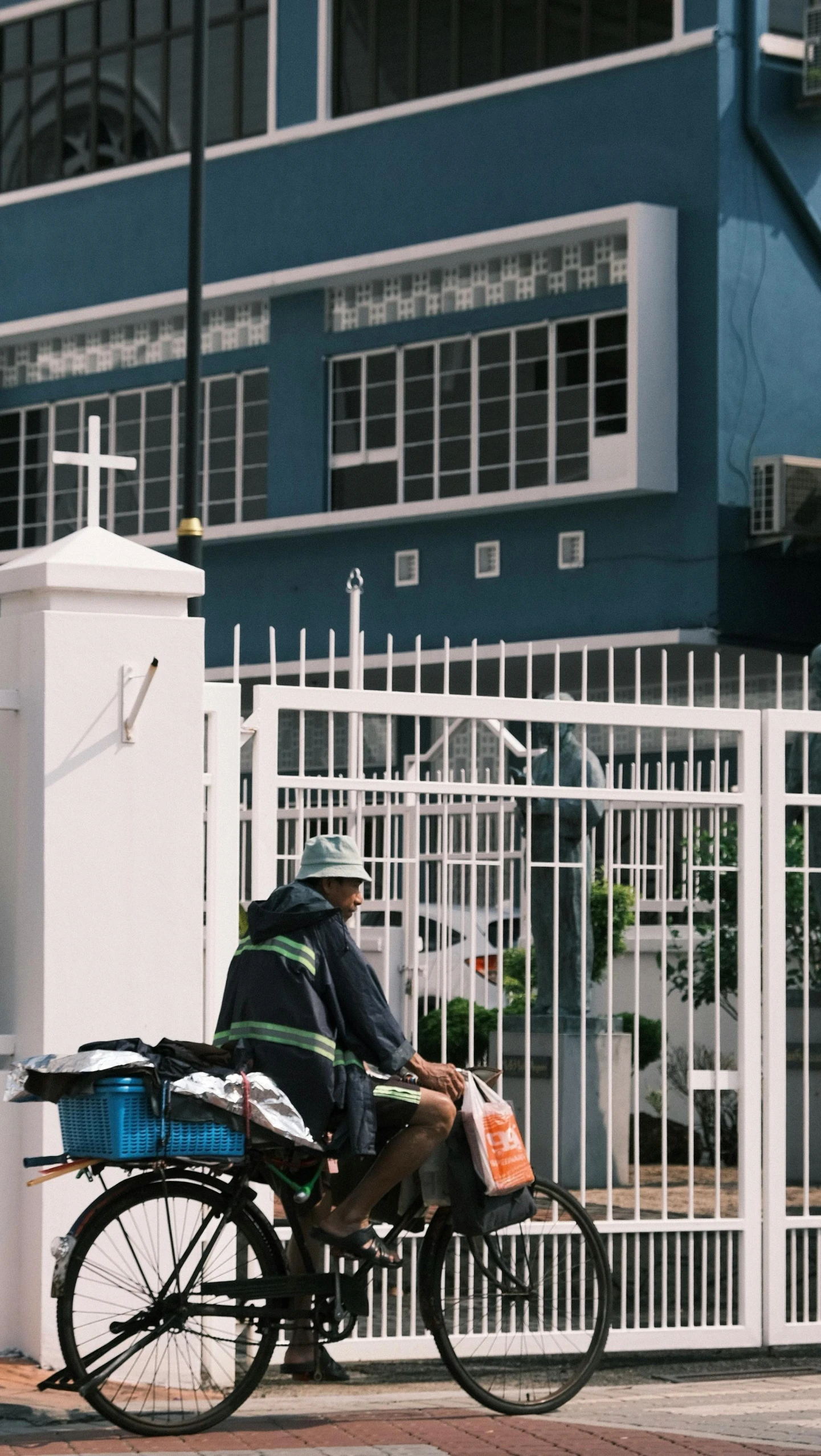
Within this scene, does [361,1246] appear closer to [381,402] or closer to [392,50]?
[381,402]

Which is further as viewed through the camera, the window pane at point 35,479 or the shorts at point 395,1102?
the window pane at point 35,479

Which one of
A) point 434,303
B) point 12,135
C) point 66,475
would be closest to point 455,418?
point 434,303

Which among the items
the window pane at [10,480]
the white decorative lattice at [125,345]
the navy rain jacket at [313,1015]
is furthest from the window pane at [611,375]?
the navy rain jacket at [313,1015]

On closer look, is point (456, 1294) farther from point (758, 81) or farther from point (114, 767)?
point (758, 81)

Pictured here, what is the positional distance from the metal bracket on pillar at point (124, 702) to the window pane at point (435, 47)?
752 inches

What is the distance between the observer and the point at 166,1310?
737 cm

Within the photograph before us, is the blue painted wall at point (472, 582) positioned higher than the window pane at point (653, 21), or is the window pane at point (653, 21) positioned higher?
the window pane at point (653, 21)

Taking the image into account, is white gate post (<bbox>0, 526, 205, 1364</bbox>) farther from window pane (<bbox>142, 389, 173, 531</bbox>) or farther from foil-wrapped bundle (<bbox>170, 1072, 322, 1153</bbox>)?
window pane (<bbox>142, 389, 173, 531</bbox>)

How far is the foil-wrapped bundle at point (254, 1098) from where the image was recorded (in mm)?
7211

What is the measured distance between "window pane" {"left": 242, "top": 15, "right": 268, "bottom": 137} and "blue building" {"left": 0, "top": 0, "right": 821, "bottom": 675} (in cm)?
3

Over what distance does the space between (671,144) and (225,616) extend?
719 centimetres

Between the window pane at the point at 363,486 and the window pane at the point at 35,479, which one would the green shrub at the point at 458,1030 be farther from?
the window pane at the point at 35,479

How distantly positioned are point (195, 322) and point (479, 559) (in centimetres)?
610

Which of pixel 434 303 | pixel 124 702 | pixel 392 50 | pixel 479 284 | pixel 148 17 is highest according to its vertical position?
pixel 148 17
